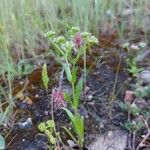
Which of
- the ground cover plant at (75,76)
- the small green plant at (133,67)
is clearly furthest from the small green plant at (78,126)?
the small green plant at (133,67)

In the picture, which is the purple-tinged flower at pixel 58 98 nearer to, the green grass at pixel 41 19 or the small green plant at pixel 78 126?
the small green plant at pixel 78 126

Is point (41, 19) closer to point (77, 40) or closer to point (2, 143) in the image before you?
point (77, 40)

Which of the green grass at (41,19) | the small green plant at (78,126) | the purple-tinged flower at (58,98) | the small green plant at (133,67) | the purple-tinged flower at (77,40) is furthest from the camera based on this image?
the green grass at (41,19)

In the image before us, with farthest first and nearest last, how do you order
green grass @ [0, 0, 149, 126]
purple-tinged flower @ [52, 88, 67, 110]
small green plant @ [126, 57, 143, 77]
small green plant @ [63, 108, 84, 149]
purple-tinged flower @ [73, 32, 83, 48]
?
1. green grass @ [0, 0, 149, 126]
2. small green plant @ [126, 57, 143, 77]
3. purple-tinged flower @ [73, 32, 83, 48]
4. purple-tinged flower @ [52, 88, 67, 110]
5. small green plant @ [63, 108, 84, 149]

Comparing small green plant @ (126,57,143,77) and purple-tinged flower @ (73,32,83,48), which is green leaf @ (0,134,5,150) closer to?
purple-tinged flower @ (73,32,83,48)

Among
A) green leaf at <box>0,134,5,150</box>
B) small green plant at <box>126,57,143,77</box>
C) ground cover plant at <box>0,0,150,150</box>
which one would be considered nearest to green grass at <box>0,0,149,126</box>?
ground cover plant at <box>0,0,150,150</box>

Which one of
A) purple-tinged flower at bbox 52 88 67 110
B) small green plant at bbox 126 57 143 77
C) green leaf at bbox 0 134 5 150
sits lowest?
green leaf at bbox 0 134 5 150

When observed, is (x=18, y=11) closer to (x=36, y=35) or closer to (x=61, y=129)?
(x=36, y=35)

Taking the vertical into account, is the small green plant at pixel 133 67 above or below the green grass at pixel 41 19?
below

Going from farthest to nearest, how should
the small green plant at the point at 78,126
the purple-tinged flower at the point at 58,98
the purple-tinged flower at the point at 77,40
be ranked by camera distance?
the purple-tinged flower at the point at 77,40
the purple-tinged flower at the point at 58,98
the small green plant at the point at 78,126
